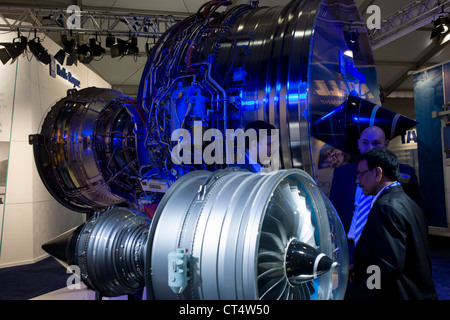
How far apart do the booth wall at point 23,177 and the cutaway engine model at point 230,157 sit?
6.53 ft

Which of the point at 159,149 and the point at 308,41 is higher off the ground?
the point at 308,41

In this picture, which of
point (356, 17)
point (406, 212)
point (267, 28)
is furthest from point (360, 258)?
point (356, 17)

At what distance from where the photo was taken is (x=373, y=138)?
2.82 metres

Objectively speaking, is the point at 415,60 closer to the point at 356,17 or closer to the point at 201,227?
the point at 356,17

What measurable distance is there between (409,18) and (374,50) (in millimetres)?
4080

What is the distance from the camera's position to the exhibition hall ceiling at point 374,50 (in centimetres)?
766

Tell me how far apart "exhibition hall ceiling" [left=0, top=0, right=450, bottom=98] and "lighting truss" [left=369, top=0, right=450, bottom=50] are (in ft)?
0.26

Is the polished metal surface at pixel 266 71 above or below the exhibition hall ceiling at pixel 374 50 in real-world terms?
below
